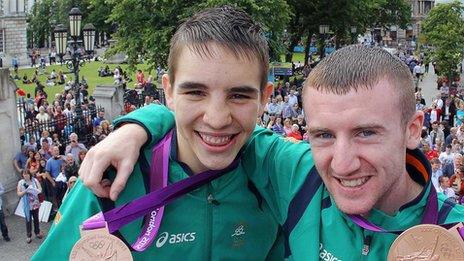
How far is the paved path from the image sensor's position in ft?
37.8

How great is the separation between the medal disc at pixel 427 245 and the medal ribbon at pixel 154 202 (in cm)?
116

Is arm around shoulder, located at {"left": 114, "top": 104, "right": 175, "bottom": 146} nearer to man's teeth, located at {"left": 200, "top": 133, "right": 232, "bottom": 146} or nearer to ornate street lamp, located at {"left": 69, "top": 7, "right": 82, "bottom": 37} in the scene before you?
man's teeth, located at {"left": 200, "top": 133, "right": 232, "bottom": 146}

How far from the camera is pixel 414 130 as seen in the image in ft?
9.68

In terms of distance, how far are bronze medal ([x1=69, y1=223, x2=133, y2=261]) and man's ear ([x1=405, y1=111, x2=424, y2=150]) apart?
1.47 meters

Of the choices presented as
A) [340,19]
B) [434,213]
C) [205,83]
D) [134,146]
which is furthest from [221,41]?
[340,19]

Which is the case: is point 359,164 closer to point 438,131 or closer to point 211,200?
point 211,200

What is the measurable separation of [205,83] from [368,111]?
34.0 inches

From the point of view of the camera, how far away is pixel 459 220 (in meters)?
2.76

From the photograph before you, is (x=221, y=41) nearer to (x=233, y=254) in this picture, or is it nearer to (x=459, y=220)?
(x=233, y=254)

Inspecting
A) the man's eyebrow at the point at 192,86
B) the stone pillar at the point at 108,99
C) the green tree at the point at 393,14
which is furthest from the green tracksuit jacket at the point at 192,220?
the green tree at the point at 393,14

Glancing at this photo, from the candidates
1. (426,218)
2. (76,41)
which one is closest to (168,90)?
(426,218)

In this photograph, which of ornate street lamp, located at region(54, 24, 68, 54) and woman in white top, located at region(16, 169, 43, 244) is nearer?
woman in white top, located at region(16, 169, 43, 244)

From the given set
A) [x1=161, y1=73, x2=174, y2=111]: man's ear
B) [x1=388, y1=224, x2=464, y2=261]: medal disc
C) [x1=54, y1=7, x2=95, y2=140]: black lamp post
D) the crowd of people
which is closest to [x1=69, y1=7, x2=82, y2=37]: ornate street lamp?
[x1=54, y1=7, x2=95, y2=140]: black lamp post

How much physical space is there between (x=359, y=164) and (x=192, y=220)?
1106mm
